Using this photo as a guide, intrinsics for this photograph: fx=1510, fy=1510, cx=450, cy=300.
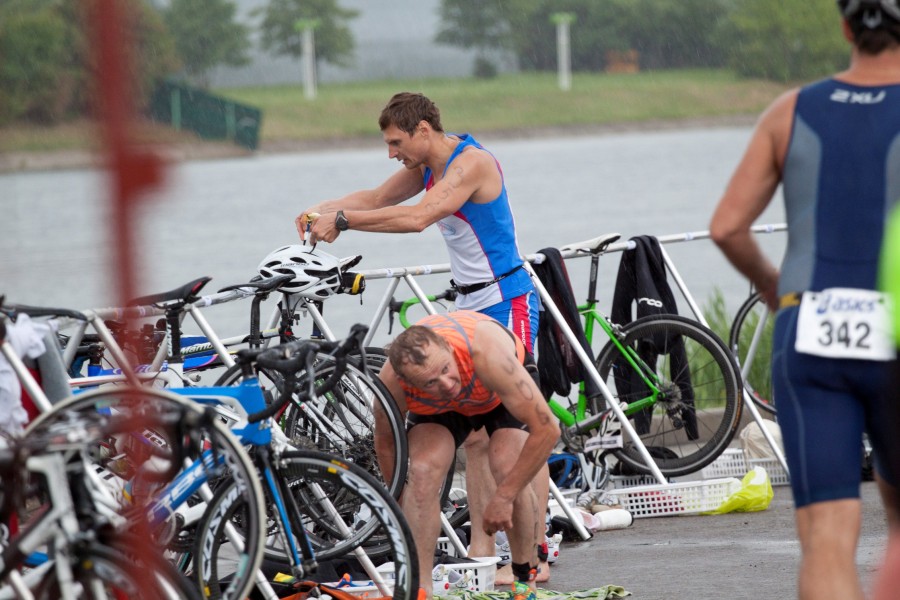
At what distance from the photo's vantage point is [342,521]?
547 centimetres

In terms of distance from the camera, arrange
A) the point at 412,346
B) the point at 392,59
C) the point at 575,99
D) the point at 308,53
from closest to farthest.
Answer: the point at 412,346, the point at 308,53, the point at 575,99, the point at 392,59

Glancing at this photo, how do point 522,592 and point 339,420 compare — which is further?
point 339,420

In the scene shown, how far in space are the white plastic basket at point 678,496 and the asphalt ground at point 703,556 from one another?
0.17 ft

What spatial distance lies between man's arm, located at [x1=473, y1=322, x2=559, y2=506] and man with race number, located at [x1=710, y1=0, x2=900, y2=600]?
174cm

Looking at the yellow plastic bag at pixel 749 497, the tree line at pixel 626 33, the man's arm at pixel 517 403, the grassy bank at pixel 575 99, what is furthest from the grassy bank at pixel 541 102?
the man's arm at pixel 517 403

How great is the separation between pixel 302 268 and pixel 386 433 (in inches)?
39.5

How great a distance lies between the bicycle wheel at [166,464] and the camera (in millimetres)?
4176

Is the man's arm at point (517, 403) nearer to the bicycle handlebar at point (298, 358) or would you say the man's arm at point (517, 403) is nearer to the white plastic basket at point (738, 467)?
the bicycle handlebar at point (298, 358)

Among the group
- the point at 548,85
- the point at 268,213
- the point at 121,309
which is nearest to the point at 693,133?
the point at 548,85

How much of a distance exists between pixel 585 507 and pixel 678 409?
2.82 feet

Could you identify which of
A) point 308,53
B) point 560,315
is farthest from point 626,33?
point 560,315

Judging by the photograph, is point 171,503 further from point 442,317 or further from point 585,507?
point 585,507

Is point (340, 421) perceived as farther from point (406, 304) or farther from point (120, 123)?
point (120, 123)

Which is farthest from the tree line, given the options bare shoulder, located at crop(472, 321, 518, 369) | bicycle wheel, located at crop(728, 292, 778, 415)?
bare shoulder, located at crop(472, 321, 518, 369)
